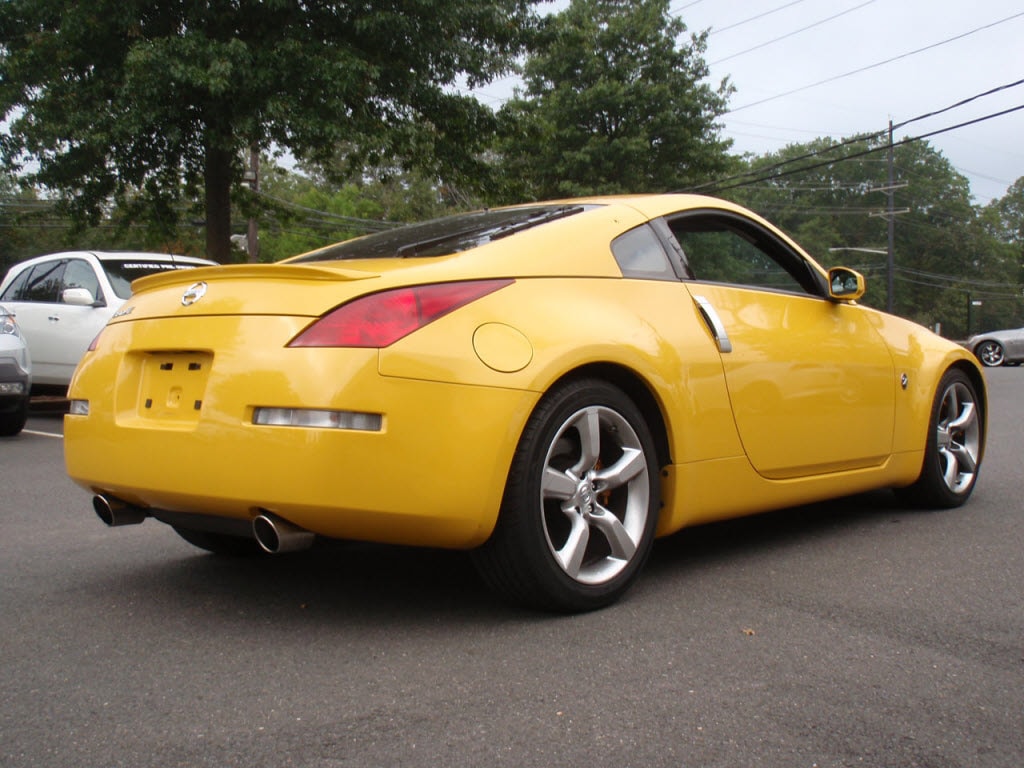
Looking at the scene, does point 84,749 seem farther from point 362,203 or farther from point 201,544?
point 362,203

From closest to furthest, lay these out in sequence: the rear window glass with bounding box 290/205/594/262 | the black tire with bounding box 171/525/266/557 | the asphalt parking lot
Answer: the asphalt parking lot
the rear window glass with bounding box 290/205/594/262
the black tire with bounding box 171/525/266/557

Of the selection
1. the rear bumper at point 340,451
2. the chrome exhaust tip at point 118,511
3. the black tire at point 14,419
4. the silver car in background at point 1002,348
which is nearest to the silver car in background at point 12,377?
the black tire at point 14,419

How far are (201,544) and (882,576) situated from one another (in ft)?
8.15

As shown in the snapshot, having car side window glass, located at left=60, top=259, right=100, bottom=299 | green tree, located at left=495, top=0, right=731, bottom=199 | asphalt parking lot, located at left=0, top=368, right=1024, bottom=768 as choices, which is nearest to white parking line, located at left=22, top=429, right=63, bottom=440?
car side window glass, located at left=60, top=259, right=100, bottom=299

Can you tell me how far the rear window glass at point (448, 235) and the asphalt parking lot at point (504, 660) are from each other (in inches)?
44.4

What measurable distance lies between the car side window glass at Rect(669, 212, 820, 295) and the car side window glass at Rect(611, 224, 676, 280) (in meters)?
0.16

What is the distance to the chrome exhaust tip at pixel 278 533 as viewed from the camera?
122 inches

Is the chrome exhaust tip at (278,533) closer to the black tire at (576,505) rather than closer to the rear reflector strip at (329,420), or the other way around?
the rear reflector strip at (329,420)

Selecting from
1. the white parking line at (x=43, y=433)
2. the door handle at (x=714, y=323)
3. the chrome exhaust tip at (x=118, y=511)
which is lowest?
the white parking line at (x=43, y=433)

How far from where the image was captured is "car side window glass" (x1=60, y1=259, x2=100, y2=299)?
1104cm

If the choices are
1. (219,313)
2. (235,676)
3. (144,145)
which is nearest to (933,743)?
(235,676)

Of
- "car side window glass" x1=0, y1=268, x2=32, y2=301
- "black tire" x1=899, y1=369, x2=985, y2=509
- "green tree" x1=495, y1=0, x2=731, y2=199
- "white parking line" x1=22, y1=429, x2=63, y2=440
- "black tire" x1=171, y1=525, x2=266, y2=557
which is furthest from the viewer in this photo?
"green tree" x1=495, y1=0, x2=731, y2=199

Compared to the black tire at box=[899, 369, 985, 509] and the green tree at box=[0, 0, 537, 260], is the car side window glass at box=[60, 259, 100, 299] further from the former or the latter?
the black tire at box=[899, 369, 985, 509]

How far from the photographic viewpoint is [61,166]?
18266 mm
